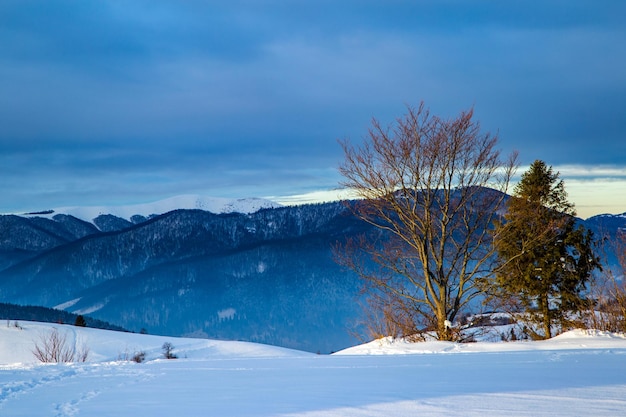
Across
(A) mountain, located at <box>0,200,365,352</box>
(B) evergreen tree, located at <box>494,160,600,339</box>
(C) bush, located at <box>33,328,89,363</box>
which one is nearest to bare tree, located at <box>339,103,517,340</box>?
(B) evergreen tree, located at <box>494,160,600,339</box>

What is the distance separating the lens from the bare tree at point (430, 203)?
15117 millimetres

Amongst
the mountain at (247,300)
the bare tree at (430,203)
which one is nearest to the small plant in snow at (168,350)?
the bare tree at (430,203)

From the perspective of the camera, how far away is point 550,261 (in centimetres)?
1991

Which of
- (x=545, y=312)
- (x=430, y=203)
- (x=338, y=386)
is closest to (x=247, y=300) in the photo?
(x=545, y=312)

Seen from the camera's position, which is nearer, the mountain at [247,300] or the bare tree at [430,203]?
the bare tree at [430,203]

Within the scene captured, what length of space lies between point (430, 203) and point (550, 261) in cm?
729

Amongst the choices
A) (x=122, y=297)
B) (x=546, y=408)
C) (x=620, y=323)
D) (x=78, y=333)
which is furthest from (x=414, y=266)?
(x=122, y=297)

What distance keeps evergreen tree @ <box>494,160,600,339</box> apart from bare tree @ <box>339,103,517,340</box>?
3709mm

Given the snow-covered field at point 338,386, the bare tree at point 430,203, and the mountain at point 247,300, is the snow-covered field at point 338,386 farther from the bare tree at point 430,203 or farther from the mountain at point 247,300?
the mountain at point 247,300

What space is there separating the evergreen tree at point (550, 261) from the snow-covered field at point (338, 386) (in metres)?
8.61

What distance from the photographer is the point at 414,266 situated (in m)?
16.3

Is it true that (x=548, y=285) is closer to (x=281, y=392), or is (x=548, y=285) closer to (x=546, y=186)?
A: (x=546, y=186)

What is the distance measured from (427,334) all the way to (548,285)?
7.00 metres

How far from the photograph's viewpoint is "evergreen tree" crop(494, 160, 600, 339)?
19328 millimetres
